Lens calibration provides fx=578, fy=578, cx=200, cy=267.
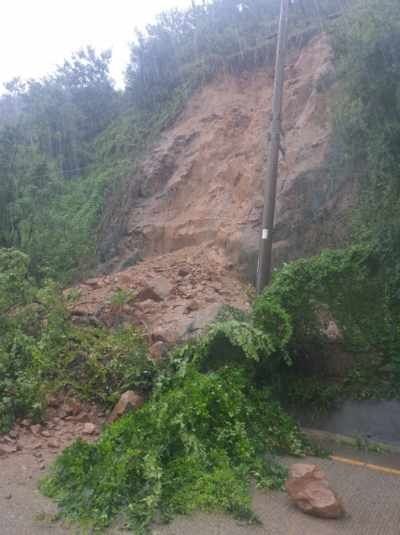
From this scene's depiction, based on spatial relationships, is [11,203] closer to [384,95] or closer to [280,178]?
[280,178]

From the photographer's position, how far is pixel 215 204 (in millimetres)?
16016

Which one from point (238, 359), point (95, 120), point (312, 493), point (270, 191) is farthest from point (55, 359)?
point (95, 120)

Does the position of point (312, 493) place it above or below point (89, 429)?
above

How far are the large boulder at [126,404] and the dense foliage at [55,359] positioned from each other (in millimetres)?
401

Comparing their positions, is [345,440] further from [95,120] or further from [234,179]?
[95,120]

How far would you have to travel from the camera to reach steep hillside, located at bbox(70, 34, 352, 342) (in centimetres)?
1238

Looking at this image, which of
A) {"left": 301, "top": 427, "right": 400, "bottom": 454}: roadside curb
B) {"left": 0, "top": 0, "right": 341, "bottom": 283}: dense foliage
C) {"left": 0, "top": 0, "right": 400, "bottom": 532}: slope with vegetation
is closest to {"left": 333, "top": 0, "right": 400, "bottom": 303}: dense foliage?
{"left": 0, "top": 0, "right": 400, "bottom": 532}: slope with vegetation

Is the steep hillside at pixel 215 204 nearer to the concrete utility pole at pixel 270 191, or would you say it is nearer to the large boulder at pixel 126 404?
the concrete utility pole at pixel 270 191

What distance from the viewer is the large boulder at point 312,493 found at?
5.29m

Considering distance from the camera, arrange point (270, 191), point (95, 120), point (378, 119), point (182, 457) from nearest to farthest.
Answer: point (182, 457) < point (378, 119) < point (270, 191) < point (95, 120)

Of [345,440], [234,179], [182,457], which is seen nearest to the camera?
[182,457]

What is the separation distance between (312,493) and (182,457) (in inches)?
59.1

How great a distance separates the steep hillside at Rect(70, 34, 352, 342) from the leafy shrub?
2.77 metres

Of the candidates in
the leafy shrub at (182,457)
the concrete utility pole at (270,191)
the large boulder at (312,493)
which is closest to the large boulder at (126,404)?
the leafy shrub at (182,457)
